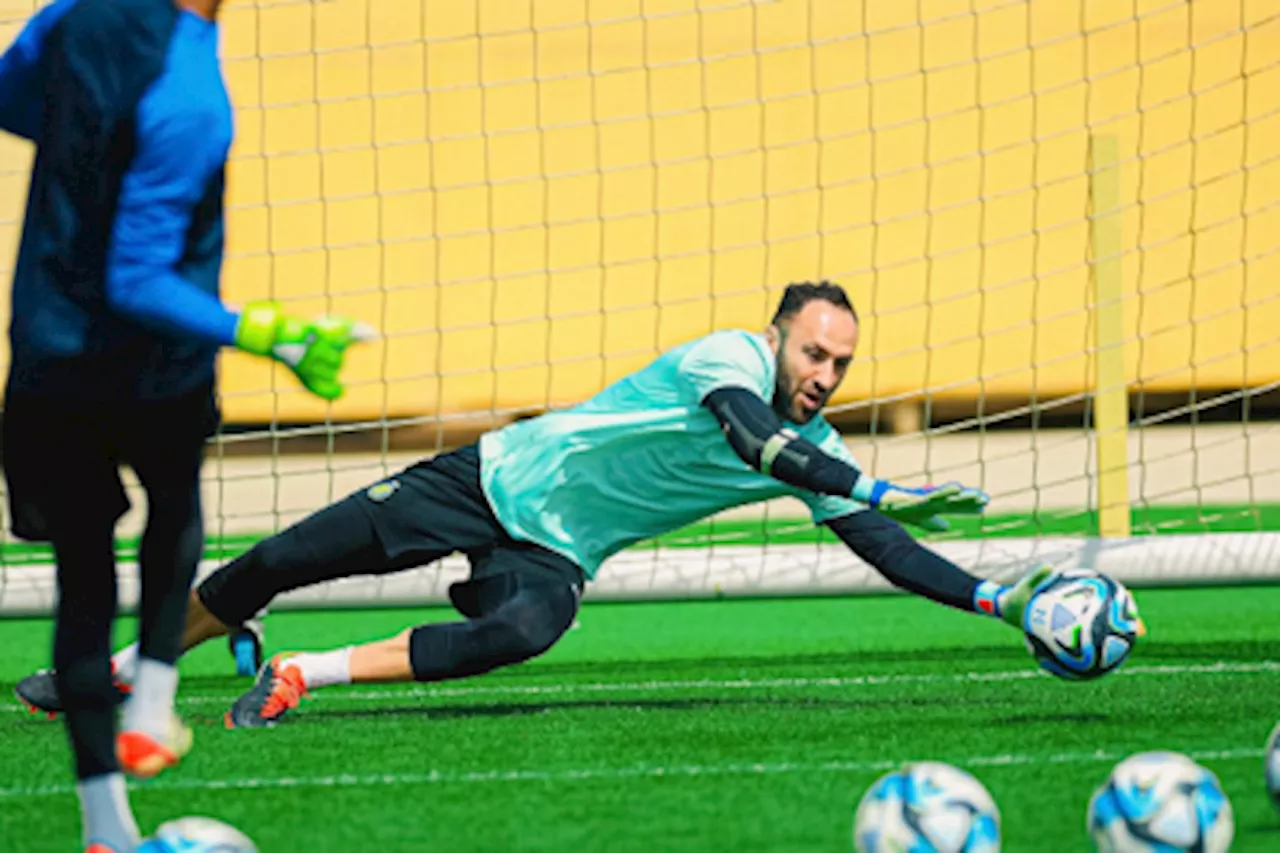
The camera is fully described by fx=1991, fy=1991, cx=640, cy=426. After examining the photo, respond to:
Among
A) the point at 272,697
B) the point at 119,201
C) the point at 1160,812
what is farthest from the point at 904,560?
the point at 119,201

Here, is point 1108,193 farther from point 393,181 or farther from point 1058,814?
point 393,181

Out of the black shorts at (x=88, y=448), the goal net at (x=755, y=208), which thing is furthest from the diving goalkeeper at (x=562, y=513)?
the goal net at (x=755, y=208)

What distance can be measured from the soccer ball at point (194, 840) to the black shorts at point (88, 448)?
1.65 feet

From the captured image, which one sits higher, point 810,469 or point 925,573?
point 810,469

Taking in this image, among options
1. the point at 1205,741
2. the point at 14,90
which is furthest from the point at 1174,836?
the point at 14,90

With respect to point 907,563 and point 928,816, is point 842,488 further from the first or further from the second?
point 928,816

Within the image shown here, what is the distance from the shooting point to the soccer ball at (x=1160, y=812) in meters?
2.89

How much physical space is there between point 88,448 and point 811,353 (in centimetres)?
214

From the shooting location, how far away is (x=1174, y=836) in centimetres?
288

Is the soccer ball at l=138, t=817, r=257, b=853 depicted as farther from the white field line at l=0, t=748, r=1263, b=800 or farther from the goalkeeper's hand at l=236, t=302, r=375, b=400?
the white field line at l=0, t=748, r=1263, b=800

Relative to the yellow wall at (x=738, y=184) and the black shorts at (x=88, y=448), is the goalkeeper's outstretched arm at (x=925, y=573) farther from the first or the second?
the yellow wall at (x=738, y=184)

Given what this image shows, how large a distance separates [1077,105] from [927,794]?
11.0 m

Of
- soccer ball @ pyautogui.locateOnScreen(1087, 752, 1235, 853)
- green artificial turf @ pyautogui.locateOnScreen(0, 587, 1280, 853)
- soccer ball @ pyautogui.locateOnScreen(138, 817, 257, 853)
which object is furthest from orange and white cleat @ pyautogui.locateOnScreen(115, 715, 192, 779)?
soccer ball @ pyautogui.locateOnScreen(1087, 752, 1235, 853)

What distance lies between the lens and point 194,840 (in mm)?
2871
